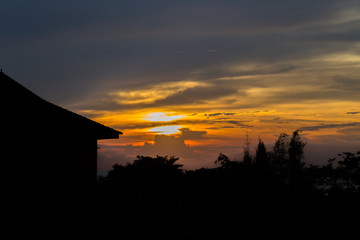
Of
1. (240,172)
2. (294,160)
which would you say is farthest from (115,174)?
(294,160)

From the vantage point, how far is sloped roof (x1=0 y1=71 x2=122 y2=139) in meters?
8.85

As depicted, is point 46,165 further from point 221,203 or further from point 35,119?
point 221,203

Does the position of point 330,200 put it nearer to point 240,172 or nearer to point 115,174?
point 240,172

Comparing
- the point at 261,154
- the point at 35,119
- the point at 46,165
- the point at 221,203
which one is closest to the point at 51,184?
the point at 46,165

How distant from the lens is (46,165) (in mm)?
9484

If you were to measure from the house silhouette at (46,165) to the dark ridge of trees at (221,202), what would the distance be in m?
5.07

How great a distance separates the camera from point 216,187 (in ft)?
62.8

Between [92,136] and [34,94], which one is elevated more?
[34,94]

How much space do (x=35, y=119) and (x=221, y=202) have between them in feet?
39.3

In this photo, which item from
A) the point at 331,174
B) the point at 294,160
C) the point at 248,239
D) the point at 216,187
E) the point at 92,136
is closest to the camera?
the point at 92,136

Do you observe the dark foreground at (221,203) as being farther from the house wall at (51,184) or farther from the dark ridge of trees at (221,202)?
the house wall at (51,184)

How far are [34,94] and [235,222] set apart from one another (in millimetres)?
11247

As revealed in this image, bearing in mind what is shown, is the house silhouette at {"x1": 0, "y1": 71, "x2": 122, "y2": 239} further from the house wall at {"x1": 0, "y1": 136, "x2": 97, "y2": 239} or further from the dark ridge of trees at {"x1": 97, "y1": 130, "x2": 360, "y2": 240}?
the dark ridge of trees at {"x1": 97, "y1": 130, "x2": 360, "y2": 240}

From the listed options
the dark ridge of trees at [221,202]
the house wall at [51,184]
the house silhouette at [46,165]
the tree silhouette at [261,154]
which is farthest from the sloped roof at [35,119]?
the tree silhouette at [261,154]
